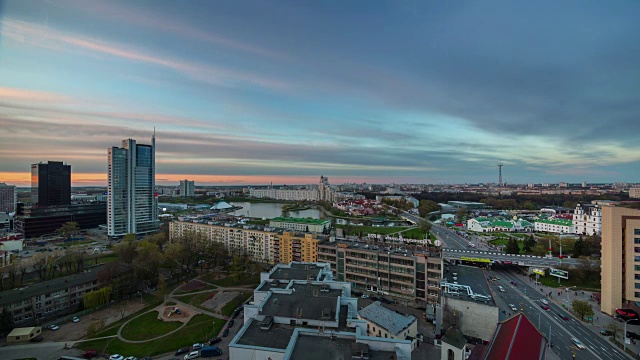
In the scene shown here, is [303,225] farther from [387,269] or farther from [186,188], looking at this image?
[186,188]

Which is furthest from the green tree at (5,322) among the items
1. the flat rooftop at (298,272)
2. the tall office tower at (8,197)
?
the tall office tower at (8,197)

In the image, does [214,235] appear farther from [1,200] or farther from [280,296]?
[1,200]

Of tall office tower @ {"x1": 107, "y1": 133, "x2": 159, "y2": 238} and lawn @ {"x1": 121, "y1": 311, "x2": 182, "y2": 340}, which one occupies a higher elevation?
tall office tower @ {"x1": 107, "y1": 133, "x2": 159, "y2": 238}

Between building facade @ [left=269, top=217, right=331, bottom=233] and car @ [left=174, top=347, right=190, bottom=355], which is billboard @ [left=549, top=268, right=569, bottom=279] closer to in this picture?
car @ [left=174, top=347, right=190, bottom=355]

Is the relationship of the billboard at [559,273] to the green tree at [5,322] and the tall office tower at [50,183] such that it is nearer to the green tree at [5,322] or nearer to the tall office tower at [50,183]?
the green tree at [5,322]

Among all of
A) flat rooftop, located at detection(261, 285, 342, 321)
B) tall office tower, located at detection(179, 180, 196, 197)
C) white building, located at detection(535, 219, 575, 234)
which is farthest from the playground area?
tall office tower, located at detection(179, 180, 196, 197)

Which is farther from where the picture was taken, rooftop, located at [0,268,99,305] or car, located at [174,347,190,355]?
rooftop, located at [0,268,99,305]
